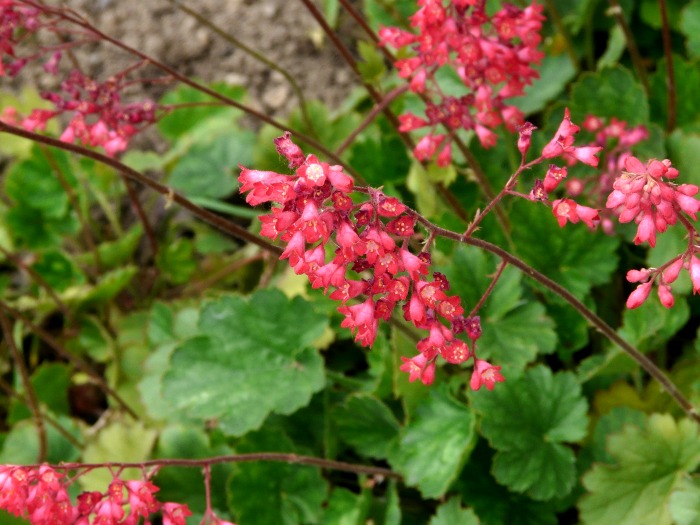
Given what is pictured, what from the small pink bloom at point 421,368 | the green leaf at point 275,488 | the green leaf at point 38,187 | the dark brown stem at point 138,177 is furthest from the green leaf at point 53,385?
the small pink bloom at point 421,368

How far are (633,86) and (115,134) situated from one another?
57.5 inches

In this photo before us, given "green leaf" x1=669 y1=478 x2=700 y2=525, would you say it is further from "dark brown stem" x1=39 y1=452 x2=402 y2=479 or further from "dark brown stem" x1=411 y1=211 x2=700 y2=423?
"dark brown stem" x1=39 y1=452 x2=402 y2=479

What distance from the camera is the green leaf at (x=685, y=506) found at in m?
1.79

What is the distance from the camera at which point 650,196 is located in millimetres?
1252

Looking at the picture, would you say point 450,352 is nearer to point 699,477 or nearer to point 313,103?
point 699,477

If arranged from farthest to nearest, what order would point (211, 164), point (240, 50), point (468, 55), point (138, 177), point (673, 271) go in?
point (240, 50) → point (211, 164) → point (468, 55) → point (138, 177) → point (673, 271)

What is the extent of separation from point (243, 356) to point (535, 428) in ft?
2.65

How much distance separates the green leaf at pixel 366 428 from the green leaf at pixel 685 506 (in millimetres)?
734

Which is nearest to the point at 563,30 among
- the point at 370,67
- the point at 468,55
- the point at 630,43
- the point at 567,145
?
the point at 630,43

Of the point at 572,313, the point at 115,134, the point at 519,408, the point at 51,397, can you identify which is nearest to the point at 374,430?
the point at 519,408

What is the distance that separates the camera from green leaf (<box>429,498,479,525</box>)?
202 cm

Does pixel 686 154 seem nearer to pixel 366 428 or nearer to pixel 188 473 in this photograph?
pixel 366 428

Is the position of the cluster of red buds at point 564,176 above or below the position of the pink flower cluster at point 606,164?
above

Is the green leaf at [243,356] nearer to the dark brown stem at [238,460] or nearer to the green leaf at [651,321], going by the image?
the dark brown stem at [238,460]
